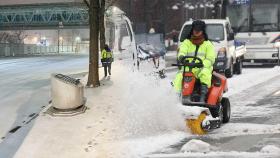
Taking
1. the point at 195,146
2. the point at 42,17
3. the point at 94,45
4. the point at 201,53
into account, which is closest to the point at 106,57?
the point at 94,45

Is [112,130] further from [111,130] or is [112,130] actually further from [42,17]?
[42,17]

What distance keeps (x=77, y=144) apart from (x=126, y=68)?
17006 millimetres

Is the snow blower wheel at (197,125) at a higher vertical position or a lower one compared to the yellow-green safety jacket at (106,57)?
lower

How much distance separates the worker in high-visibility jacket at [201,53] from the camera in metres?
9.45

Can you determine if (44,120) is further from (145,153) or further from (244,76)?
(244,76)

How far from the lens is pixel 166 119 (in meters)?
10.6

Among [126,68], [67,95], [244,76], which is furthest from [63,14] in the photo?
[67,95]

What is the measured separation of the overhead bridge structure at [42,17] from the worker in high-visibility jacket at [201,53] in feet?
215

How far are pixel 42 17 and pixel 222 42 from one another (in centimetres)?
6552

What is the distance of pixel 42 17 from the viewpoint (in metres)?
82.2

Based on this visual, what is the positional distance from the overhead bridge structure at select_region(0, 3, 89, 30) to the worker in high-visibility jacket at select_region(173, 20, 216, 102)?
6543 cm

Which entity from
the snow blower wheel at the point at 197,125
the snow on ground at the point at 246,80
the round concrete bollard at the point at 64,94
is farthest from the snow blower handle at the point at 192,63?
the snow on ground at the point at 246,80

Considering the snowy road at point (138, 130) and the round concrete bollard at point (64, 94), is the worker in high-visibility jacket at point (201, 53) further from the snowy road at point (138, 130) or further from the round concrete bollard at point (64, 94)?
the round concrete bollard at point (64, 94)

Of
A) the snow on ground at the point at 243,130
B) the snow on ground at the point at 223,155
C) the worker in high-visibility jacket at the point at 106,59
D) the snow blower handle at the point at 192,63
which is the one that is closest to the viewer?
the snow on ground at the point at 223,155
